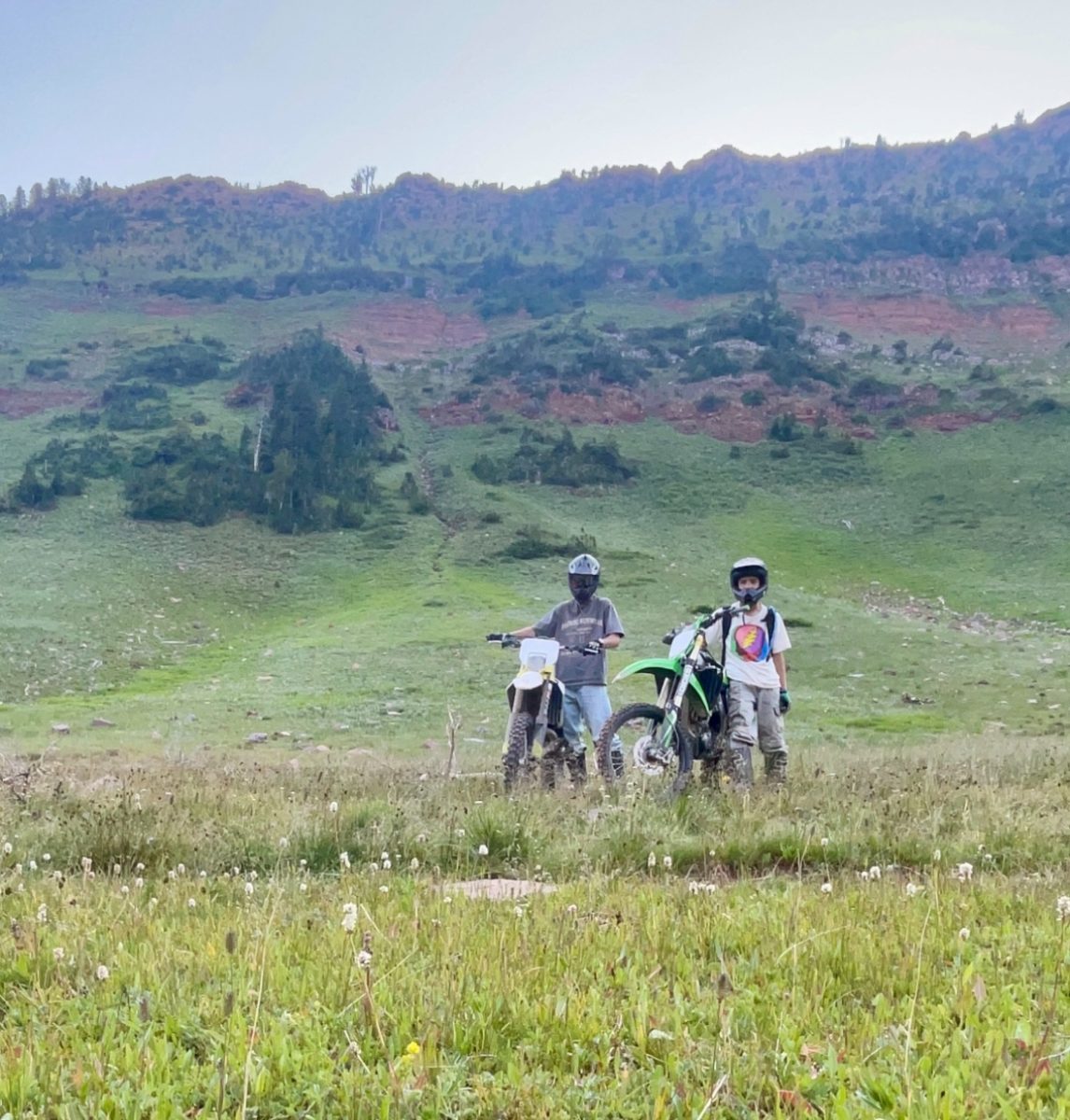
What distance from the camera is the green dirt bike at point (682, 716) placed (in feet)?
25.7

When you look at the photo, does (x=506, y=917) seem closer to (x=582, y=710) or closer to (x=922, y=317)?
(x=582, y=710)

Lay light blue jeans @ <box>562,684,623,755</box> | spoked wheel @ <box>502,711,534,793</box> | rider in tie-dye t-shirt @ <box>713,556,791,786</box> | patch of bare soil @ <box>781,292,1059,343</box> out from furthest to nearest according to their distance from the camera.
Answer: patch of bare soil @ <box>781,292,1059,343</box> < light blue jeans @ <box>562,684,623,755</box> < spoked wheel @ <box>502,711,534,793</box> < rider in tie-dye t-shirt @ <box>713,556,791,786</box>

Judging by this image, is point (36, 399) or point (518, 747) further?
point (36, 399)

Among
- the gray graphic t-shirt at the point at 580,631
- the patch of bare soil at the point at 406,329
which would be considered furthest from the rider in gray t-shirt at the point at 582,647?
the patch of bare soil at the point at 406,329

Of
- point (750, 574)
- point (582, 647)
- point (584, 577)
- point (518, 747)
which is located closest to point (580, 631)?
point (582, 647)

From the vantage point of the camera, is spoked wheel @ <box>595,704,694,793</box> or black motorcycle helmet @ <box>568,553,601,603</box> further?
black motorcycle helmet @ <box>568,553,601,603</box>

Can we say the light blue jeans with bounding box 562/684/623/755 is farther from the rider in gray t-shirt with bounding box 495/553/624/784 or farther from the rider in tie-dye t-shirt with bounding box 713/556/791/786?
the rider in tie-dye t-shirt with bounding box 713/556/791/786

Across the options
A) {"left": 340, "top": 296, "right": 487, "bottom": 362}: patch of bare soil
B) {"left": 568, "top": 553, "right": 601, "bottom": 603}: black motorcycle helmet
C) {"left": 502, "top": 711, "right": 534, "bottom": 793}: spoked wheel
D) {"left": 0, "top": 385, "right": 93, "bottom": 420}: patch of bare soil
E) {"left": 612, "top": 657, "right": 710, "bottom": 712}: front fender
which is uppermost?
{"left": 340, "top": 296, "right": 487, "bottom": 362}: patch of bare soil

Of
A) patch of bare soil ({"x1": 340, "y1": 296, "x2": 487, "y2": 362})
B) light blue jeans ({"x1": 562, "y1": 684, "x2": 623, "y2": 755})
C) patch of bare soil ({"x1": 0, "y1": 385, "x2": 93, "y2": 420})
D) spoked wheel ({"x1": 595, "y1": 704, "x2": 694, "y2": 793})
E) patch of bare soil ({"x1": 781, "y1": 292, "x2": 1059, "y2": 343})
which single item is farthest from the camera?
patch of bare soil ({"x1": 340, "y1": 296, "x2": 487, "y2": 362})

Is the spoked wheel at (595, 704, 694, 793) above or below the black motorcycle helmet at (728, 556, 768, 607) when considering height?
below

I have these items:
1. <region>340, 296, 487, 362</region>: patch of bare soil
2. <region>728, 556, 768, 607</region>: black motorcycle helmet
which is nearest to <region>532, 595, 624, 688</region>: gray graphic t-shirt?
<region>728, 556, 768, 607</region>: black motorcycle helmet

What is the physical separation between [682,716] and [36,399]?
221ft

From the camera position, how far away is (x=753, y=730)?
7.87 m

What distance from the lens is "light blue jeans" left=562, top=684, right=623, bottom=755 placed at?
28.5 ft
